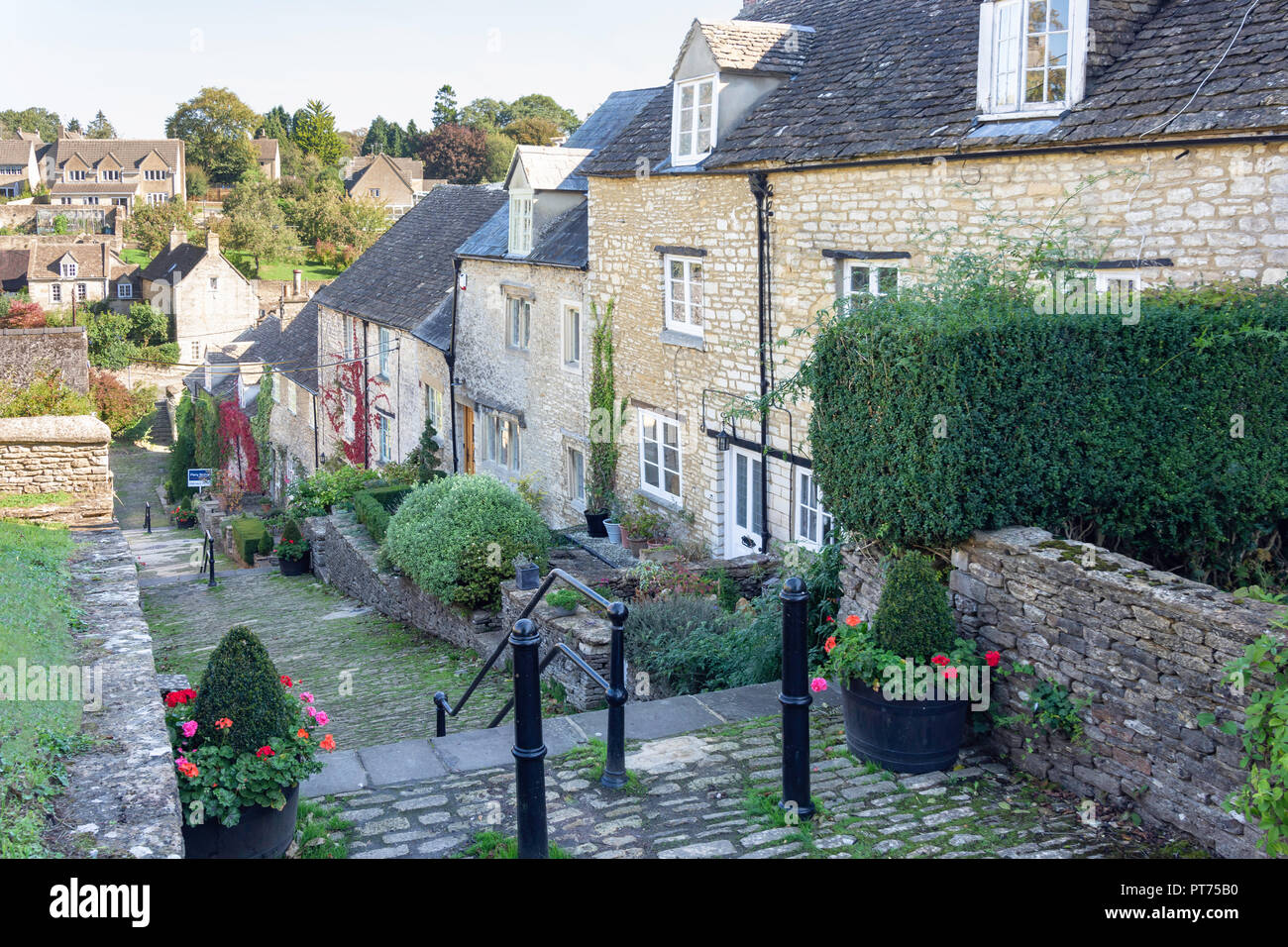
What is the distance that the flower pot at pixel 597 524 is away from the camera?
17.4m

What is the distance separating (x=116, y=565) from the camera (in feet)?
36.0

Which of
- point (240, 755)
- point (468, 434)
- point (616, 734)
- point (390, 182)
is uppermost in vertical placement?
point (390, 182)

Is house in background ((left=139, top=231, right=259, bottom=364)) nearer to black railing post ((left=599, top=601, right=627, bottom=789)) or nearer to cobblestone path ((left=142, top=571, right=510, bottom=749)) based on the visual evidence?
cobblestone path ((left=142, top=571, right=510, bottom=749))

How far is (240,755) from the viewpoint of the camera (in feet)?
17.7

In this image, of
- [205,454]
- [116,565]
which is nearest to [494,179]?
[205,454]

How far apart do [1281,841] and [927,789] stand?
1.94 metres

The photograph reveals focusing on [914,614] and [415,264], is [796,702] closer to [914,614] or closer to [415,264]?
[914,614]

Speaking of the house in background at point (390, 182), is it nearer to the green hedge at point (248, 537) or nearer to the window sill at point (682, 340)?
the green hedge at point (248, 537)

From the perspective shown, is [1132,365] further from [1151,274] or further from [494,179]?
[494,179]

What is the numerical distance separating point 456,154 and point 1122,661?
290ft

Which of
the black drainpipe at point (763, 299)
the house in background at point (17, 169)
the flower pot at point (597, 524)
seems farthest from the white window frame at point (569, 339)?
the house in background at point (17, 169)

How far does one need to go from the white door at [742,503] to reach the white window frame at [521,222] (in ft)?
24.5

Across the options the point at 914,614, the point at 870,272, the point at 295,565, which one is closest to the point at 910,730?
the point at 914,614

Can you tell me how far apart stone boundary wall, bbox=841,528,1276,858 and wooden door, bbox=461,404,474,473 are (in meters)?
17.5
